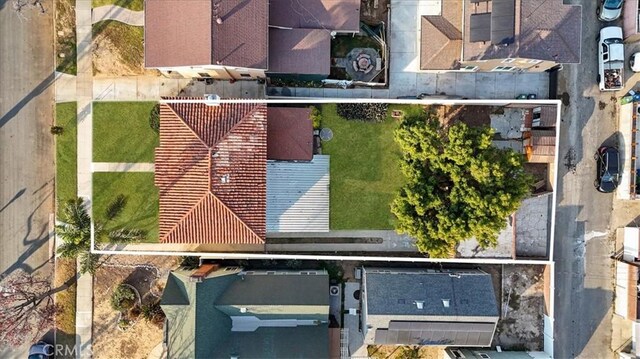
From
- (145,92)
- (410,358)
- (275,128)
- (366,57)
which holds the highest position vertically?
(366,57)

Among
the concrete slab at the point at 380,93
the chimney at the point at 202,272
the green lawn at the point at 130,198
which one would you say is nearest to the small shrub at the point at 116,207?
the green lawn at the point at 130,198

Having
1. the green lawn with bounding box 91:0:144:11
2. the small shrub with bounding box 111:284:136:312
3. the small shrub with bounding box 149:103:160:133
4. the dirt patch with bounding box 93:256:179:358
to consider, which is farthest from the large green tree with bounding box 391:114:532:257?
the green lawn with bounding box 91:0:144:11

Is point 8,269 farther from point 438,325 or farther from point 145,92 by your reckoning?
point 438,325

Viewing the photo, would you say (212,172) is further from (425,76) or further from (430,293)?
(430,293)

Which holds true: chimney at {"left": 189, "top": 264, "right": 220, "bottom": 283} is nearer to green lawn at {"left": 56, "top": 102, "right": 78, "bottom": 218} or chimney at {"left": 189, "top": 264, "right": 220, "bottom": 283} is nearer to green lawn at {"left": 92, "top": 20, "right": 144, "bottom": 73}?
green lawn at {"left": 56, "top": 102, "right": 78, "bottom": 218}

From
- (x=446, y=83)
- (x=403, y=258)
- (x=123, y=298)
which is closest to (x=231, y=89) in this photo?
(x=446, y=83)

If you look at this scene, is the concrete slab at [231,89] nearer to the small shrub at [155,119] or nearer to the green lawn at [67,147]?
the small shrub at [155,119]

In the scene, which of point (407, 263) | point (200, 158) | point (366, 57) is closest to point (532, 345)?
point (407, 263)
